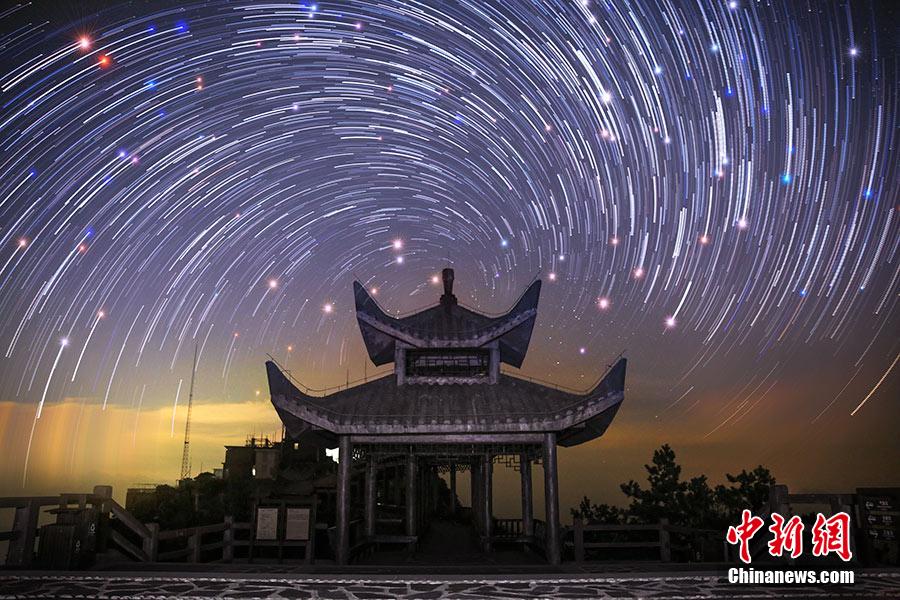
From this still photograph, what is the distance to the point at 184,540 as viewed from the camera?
24.3 meters

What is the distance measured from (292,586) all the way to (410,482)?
8744 mm

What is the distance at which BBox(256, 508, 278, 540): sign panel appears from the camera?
49.1ft

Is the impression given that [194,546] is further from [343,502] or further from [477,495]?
[477,495]

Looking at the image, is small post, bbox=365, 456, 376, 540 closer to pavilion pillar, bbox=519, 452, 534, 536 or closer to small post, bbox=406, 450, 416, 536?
small post, bbox=406, 450, 416, 536

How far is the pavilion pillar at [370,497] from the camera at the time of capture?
17.9 meters

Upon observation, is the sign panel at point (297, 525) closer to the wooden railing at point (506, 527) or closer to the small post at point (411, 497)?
the small post at point (411, 497)

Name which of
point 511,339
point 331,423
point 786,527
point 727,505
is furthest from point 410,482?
point 727,505

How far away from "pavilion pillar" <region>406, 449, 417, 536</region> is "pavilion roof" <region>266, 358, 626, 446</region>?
8.26 ft

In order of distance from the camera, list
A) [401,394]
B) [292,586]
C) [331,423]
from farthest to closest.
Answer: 1. [401,394]
2. [331,423]
3. [292,586]

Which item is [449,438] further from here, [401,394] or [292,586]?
[292,586]

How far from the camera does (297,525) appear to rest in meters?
15.1

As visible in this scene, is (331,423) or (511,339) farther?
(511,339)

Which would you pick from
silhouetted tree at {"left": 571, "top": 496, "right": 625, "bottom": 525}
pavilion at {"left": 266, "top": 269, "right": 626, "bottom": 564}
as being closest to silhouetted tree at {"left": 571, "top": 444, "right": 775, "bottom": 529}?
silhouetted tree at {"left": 571, "top": 496, "right": 625, "bottom": 525}

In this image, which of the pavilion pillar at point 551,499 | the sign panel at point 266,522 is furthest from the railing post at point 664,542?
the sign panel at point 266,522
